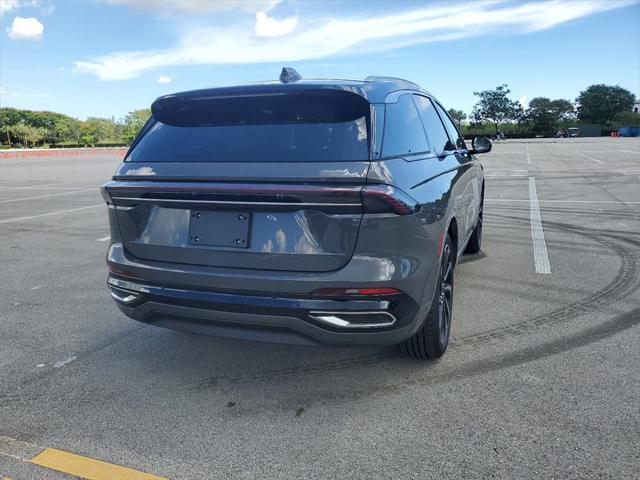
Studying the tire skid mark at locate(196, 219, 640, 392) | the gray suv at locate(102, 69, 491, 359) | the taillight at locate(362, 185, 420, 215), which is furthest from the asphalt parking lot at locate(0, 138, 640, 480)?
the taillight at locate(362, 185, 420, 215)

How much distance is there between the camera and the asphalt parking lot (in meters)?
2.42

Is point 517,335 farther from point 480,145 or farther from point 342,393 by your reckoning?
point 480,145

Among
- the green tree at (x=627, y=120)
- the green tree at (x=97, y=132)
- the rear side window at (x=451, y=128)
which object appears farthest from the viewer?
the green tree at (x=97, y=132)

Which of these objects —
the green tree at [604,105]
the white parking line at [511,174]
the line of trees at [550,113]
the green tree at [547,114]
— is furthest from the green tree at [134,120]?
the white parking line at [511,174]

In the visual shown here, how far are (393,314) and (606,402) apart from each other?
129cm

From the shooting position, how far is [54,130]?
123 meters

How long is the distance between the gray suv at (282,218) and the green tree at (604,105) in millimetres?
131594

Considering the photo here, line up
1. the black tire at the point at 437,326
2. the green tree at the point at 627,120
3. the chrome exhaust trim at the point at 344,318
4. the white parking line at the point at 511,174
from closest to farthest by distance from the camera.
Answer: the chrome exhaust trim at the point at 344,318 < the black tire at the point at 437,326 < the white parking line at the point at 511,174 < the green tree at the point at 627,120

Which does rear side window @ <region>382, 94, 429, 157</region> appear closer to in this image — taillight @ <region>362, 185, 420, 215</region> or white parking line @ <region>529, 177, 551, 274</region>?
taillight @ <region>362, 185, 420, 215</region>

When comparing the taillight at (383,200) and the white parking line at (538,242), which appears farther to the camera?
the white parking line at (538,242)

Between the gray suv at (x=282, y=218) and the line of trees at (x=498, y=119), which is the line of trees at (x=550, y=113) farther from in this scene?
the gray suv at (x=282, y=218)

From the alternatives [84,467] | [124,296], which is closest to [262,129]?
[124,296]

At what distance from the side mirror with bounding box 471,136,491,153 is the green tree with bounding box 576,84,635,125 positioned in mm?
128269

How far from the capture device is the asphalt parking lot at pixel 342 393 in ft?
7.93
